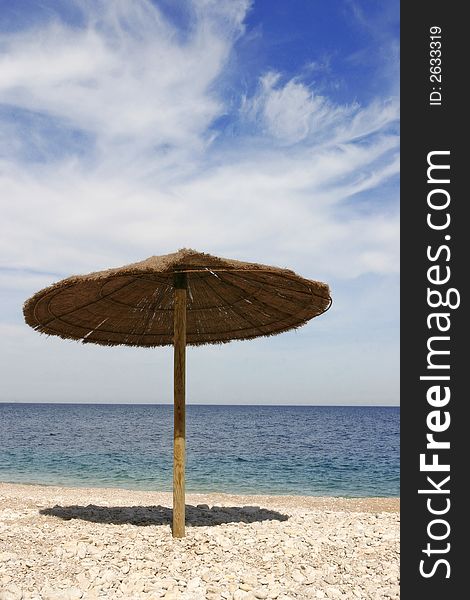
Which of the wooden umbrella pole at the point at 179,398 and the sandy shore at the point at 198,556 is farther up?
the wooden umbrella pole at the point at 179,398

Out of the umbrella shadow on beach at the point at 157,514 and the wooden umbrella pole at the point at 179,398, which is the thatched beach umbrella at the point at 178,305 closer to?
the wooden umbrella pole at the point at 179,398

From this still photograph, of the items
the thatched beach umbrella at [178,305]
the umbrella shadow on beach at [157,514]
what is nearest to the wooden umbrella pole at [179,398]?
the thatched beach umbrella at [178,305]

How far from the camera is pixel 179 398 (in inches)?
258

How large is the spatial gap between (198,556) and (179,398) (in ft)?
5.54

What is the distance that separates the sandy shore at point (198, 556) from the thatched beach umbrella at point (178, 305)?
2.35ft

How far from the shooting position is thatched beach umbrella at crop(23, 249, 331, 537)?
19.7ft

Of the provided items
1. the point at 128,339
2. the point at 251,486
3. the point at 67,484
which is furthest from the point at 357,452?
the point at 128,339

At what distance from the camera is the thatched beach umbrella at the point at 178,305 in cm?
600

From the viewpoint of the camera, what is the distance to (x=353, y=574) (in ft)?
17.4

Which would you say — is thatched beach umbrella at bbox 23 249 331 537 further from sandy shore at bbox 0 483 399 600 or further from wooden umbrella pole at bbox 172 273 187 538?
sandy shore at bbox 0 483 399 600

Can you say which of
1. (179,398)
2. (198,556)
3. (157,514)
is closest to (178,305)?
(179,398)

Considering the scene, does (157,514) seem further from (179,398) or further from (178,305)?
(178,305)

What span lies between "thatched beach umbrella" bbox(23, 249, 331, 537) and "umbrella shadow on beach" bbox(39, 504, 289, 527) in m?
0.95

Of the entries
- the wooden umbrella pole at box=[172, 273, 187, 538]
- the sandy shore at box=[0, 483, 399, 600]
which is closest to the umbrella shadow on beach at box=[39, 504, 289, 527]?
the sandy shore at box=[0, 483, 399, 600]
